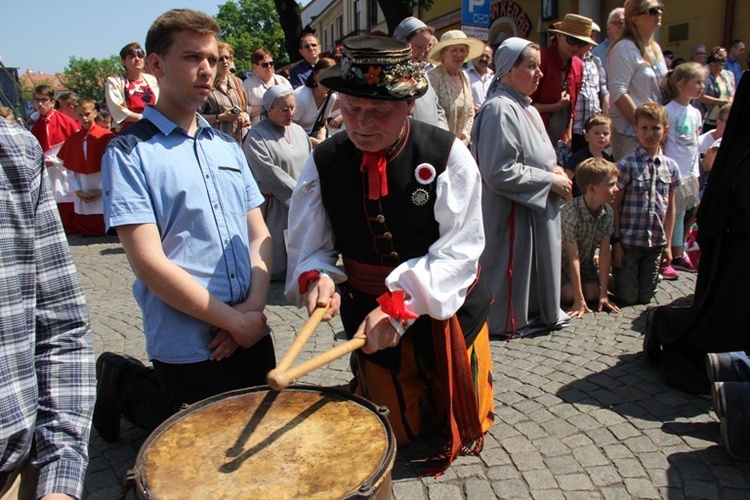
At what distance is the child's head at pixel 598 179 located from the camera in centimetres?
496

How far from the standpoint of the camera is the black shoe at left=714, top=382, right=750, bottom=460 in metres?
2.88

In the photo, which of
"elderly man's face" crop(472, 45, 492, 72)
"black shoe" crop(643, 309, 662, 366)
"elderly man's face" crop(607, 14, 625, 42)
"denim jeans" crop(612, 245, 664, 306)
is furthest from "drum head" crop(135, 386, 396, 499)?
"elderly man's face" crop(472, 45, 492, 72)

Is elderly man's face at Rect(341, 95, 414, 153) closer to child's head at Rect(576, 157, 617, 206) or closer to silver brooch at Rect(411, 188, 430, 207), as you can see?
silver brooch at Rect(411, 188, 430, 207)

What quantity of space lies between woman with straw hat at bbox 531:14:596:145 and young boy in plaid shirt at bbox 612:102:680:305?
110 cm

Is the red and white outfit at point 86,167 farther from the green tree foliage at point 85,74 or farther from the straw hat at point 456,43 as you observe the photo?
the green tree foliage at point 85,74

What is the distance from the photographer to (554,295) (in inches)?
180

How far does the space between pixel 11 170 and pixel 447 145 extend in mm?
1748

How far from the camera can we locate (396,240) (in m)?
2.76

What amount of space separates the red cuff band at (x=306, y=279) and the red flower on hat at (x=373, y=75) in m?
0.81

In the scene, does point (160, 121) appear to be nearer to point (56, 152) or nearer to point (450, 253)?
point (450, 253)

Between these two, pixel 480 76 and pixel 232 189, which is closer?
pixel 232 189

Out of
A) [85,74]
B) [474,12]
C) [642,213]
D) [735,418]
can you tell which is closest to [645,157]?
[642,213]

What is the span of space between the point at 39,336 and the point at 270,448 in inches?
28.7

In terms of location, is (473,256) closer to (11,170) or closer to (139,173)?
(139,173)
